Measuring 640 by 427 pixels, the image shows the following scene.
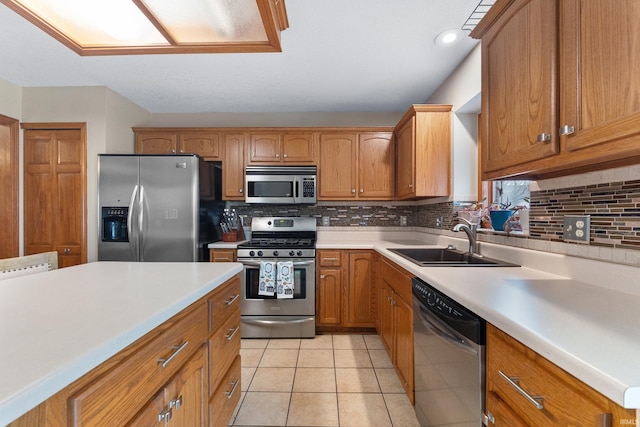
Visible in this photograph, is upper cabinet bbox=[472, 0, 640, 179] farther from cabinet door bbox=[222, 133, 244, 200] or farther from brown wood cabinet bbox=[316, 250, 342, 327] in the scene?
cabinet door bbox=[222, 133, 244, 200]

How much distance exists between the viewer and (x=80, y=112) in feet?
9.40

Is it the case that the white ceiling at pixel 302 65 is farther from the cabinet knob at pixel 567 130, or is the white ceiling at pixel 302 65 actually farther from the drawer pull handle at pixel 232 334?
the drawer pull handle at pixel 232 334

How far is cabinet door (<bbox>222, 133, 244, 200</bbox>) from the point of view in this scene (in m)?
3.17

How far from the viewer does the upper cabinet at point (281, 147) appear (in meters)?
3.17

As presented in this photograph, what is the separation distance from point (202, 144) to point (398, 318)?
269 centimetres

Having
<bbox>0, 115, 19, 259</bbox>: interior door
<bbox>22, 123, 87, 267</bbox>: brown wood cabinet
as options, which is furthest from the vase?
<bbox>0, 115, 19, 259</bbox>: interior door

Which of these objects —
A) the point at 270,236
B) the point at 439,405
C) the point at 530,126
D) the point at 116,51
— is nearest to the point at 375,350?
the point at 439,405

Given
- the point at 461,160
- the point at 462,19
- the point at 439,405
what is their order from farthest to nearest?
the point at 461,160 < the point at 462,19 < the point at 439,405

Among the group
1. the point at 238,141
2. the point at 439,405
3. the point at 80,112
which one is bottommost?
the point at 439,405

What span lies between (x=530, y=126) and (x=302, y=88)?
2202 millimetres

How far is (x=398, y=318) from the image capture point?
76.1 inches

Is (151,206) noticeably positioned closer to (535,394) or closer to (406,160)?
(406,160)

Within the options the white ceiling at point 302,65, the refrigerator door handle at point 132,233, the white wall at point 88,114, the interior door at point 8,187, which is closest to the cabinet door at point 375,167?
the white ceiling at point 302,65

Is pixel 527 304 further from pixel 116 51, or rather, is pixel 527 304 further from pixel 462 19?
pixel 116 51
